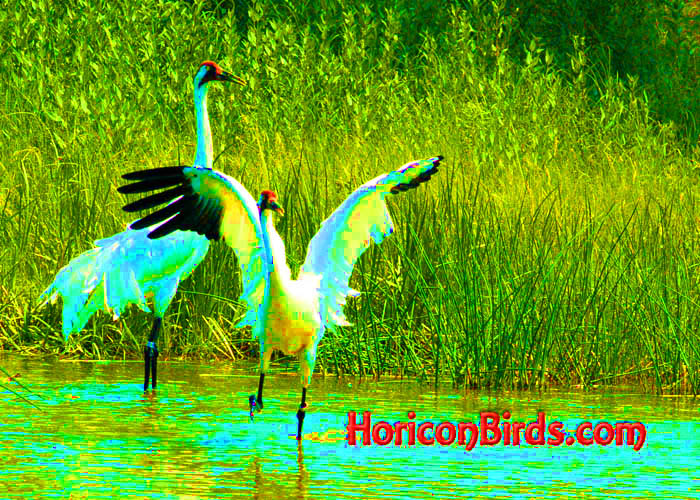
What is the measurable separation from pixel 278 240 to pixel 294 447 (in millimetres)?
1375

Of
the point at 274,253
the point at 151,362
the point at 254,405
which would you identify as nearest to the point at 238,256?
the point at 274,253

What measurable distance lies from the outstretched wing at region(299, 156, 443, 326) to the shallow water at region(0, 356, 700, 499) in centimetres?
71

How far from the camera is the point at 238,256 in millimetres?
8039

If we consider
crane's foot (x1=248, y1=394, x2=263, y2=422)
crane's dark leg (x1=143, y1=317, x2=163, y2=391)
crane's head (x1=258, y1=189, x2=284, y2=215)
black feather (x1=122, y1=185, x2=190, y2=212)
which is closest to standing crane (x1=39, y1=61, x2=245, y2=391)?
crane's dark leg (x1=143, y1=317, x2=163, y2=391)

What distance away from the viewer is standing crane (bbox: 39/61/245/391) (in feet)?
31.3

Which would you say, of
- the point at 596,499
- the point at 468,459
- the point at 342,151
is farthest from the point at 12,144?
the point at 596,499

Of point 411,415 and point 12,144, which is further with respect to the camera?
point 12,144

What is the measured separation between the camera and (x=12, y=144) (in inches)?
496

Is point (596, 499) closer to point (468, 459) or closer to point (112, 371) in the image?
point (468, 459)

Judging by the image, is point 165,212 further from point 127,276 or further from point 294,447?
point 127,276

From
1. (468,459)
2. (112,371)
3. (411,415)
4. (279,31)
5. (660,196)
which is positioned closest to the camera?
(468,459)

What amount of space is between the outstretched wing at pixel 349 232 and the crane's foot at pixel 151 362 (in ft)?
4.36

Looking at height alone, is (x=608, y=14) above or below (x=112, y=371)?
above

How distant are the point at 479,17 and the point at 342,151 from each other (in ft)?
15.9
